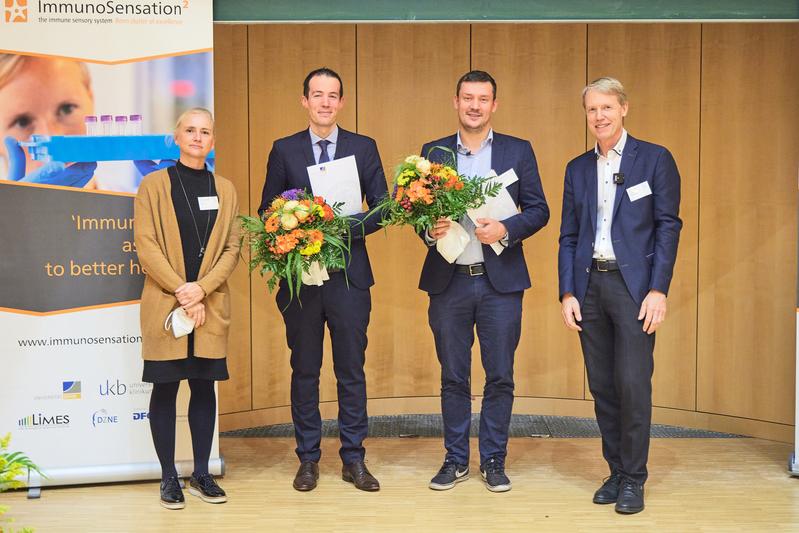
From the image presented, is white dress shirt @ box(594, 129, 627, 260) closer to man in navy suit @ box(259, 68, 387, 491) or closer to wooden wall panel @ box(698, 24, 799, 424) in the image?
man in navy suit @ box(259, 68, 387, 491)

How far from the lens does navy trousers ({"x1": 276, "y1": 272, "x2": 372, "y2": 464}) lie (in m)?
4.18

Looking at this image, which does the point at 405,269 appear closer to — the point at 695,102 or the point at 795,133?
the point at 695,102

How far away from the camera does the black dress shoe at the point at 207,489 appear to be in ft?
13.4

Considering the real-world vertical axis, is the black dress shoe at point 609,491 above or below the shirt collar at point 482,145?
below

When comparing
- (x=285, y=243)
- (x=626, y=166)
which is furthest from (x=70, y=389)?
(x=626, y=166)

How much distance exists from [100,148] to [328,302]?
1292mm

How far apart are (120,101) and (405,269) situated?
93.5 inches

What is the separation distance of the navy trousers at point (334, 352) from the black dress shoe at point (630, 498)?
1.23m

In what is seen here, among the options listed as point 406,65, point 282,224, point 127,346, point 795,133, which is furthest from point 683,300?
point 127,346

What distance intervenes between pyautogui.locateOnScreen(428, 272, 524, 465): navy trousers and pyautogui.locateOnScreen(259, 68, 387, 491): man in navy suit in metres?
0.39

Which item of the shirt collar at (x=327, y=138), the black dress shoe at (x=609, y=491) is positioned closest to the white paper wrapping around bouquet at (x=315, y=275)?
the shirt collar at (x=327, y=138)

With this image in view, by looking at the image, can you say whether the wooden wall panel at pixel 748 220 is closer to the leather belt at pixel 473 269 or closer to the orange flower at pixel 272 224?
the leather belt at pixel 473 269

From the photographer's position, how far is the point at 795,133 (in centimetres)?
518

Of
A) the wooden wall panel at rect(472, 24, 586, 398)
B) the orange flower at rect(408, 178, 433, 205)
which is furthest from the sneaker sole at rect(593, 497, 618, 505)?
the wooden wall panel at rect(472, 24, 586, 398)
